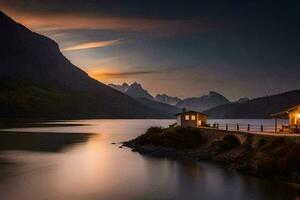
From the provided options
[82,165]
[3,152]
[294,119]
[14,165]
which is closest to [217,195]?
[294,119]

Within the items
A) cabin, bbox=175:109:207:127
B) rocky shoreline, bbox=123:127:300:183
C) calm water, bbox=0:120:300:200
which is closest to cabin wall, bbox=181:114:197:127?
cabin, bbox=175:109:207:127

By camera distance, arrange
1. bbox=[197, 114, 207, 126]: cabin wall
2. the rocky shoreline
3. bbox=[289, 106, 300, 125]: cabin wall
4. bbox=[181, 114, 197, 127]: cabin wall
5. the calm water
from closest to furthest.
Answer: the calm water
the rocky shoreline
bbox=[289, 106, 300, 125]: cabin wall
bbox=[181, 114, 197, 127]: cabin wall
bbox=[197, 114, 207, 126]: cabin wall

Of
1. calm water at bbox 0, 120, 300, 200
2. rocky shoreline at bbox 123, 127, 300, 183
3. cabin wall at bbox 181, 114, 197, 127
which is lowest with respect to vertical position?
calm water at bbox 0, 120, 300, 200

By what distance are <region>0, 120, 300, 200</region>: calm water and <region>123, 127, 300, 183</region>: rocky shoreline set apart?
1750mm

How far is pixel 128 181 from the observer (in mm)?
51188

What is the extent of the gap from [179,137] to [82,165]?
18833 millimetres

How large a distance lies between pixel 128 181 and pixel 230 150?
17722mm

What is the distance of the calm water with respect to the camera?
4138cm

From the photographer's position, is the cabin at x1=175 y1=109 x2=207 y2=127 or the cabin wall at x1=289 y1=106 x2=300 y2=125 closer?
the cabin wall at x1=289 y1=106 x2=300 y2=125

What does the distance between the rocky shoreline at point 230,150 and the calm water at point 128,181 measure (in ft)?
5.74

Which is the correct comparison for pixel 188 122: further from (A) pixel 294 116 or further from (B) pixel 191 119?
(A) pixel 294 116

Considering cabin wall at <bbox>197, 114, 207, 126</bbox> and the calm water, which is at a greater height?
cabin wall at <bbox>197, 114, 207, 126</bbox>

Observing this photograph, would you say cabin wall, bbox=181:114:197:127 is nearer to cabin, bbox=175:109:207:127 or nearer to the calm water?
cabin, bbox=175:109:207:127

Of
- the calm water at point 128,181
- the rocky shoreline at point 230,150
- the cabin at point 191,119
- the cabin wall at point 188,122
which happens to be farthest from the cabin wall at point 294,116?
the cabin wall at point 188,122
